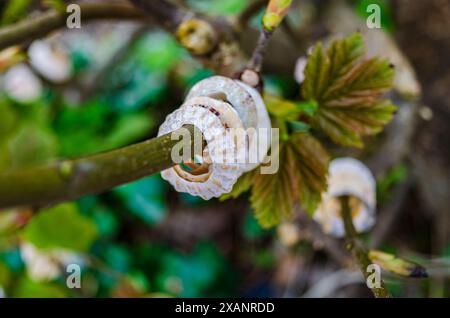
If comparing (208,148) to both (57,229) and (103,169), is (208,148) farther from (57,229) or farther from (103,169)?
(57,229)

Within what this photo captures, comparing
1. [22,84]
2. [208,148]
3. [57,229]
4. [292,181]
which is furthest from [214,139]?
[22,84]

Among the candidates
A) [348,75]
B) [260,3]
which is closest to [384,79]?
[348,75]

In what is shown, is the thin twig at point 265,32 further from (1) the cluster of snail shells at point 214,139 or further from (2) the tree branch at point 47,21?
(2) the tree branch at point 47,21

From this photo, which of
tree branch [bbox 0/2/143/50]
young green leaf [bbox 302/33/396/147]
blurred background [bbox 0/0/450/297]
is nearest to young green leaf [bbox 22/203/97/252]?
blurred background [bbox 0/0/450/297]

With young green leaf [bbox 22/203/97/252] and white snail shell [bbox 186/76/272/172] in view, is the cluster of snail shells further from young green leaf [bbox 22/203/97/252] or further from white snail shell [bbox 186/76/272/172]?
young green leaf [bbox 22/203/97/252]

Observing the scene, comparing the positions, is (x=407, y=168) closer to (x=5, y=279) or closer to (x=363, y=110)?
(x=363, y=110)

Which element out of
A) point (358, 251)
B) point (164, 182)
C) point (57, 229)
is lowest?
point (358, 251)

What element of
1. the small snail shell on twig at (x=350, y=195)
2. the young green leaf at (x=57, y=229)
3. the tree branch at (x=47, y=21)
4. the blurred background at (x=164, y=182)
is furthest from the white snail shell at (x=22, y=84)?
the small snail shell on twig at (x=350, y=195)
